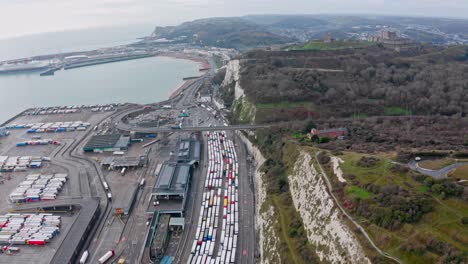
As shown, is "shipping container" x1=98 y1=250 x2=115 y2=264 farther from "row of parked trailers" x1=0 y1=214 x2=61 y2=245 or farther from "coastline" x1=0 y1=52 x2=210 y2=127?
"coastline" x1=0 y1=52 x2=210 y2=127

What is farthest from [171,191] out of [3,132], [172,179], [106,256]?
[3,132]

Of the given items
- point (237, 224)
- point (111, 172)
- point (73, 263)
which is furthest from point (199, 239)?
point (111, 172)

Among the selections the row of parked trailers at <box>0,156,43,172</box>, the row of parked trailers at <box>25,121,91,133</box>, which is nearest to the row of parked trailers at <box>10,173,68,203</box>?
the row of parked trailers at <box>0,156,43,172</box>

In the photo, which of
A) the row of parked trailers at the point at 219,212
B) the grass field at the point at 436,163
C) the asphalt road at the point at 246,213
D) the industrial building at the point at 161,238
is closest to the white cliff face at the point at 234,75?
the row of parked trailers at the point at 219,212

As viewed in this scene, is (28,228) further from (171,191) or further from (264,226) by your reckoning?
(264,226)

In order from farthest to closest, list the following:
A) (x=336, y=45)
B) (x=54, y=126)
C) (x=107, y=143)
→ (x=336, y=45)
(x=54, y=126)
(x=107, y=143)

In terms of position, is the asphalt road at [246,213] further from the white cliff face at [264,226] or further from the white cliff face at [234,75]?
the white cliff face at [234,75]

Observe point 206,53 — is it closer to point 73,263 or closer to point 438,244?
point 73,263
